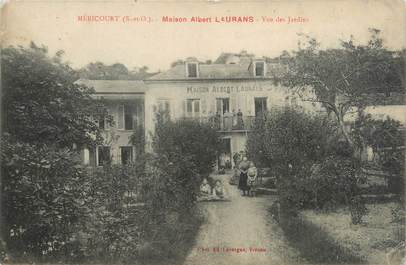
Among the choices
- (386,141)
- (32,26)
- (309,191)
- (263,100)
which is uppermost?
(32,26)

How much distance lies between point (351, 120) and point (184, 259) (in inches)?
84.4

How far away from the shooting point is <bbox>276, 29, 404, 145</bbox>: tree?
444cm

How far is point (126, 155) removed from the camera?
4.43 m

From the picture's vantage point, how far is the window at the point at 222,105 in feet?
14.9

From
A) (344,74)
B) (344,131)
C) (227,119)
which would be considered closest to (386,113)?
(344,131)

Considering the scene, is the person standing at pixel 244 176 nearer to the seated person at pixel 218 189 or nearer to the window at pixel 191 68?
the seated person at pixel 218 189

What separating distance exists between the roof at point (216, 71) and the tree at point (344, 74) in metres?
0.15

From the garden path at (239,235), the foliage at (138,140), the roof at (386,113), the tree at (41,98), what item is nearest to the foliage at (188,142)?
the foliage at (138,140)

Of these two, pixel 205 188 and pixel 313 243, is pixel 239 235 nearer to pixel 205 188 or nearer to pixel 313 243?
pixel 205 188

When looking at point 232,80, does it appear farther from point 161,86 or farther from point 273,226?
point 273,226

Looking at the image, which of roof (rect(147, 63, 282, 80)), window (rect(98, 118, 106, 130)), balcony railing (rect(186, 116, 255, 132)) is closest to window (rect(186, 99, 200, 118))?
balcony railing (rect(186, 116, 255, 132))

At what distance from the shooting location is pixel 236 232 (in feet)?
14.5

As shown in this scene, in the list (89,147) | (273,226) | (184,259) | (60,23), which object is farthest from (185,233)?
(60,23)

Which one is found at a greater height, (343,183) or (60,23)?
(60,23)
